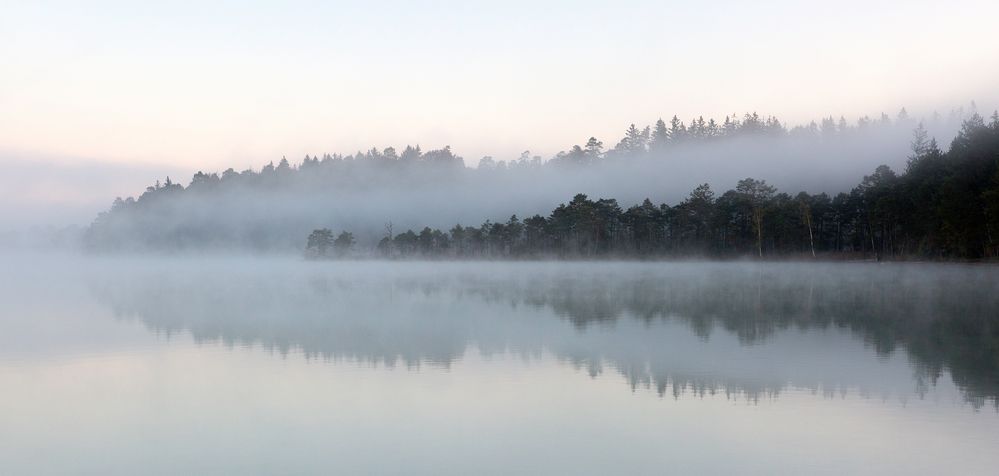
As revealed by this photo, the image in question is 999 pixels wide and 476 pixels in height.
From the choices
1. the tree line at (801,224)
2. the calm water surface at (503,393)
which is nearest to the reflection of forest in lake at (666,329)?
the calm water surface at (503,393)

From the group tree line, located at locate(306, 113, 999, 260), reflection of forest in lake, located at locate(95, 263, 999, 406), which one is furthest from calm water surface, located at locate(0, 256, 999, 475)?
tree line, located at locate(306, 113, 999, 260)

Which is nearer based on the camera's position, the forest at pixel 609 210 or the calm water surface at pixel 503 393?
the calm water surface at pixel 503 393

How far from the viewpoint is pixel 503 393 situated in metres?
9.81

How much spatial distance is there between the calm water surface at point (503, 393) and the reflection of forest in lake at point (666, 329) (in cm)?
9

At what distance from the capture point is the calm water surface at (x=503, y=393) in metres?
7.02

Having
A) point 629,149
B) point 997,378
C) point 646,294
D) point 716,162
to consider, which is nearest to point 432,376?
point 997,378

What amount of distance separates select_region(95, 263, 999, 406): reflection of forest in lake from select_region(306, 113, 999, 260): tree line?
24.8 m

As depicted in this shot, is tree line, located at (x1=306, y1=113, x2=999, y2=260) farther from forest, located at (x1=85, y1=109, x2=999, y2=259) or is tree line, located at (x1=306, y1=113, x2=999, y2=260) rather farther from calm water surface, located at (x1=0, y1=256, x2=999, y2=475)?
calm water surface, located at (x1=0, y1=256, x2=999, y2=475)

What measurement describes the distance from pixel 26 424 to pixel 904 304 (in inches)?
931

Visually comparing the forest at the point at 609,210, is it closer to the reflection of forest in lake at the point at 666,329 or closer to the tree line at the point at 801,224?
the tree line at the point at 801,224

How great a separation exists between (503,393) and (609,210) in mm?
66997

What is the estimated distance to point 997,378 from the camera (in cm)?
1065

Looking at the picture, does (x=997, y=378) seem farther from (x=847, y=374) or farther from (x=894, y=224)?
(x=894, y=224)

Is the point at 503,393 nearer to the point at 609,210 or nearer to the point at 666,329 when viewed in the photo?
the point at 666,329
